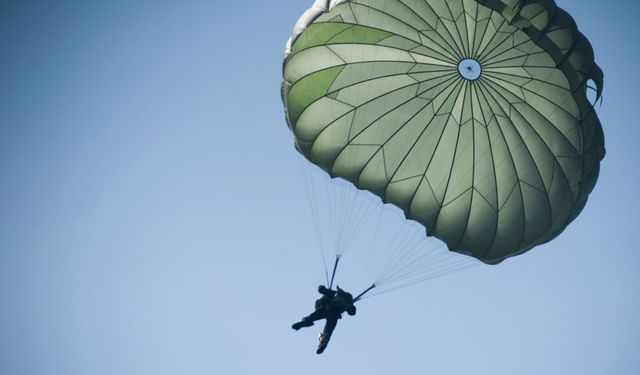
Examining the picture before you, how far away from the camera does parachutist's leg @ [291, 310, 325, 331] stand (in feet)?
43.5

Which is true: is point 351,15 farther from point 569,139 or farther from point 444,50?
point 569,139

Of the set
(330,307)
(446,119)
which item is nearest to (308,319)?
(330,307)

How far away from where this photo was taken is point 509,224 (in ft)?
46.0

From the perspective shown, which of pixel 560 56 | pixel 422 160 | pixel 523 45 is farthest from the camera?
pixel 422 160

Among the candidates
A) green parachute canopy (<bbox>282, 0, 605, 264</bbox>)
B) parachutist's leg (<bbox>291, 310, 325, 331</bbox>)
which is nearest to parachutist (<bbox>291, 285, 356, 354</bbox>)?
parachutist's leg (<bbox>291, 310, 325, 331</bbox>)

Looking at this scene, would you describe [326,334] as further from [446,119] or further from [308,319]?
[446,119]

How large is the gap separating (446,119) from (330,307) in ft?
15.3

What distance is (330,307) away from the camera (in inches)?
522

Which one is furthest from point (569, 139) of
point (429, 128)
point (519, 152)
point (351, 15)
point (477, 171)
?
point (351, 15)

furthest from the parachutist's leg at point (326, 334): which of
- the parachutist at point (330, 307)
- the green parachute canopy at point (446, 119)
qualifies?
the green parachute canopy at point (446, 119)

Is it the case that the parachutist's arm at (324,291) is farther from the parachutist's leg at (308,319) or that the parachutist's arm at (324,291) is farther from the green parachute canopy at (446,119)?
the green parachute canopy at (446,119)

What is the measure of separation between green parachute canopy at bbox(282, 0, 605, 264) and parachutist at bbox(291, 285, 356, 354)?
2327mm

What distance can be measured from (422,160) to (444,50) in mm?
2325

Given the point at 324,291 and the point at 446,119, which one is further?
the point at 446,119
